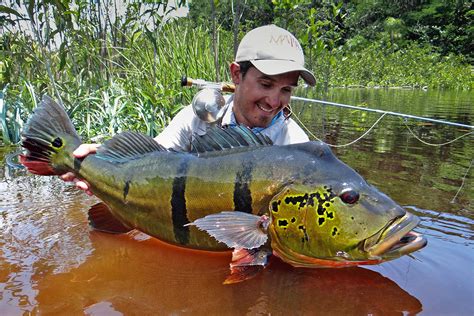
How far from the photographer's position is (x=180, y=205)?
8.19 feet

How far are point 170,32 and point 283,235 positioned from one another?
19.3ft

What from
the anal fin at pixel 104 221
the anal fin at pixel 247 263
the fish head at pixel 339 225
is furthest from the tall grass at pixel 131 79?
the fish head at pixel 339 225

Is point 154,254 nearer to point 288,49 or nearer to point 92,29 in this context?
point 288,49

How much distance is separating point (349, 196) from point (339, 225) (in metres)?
0.14

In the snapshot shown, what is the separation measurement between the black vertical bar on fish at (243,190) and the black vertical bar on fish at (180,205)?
1.04 feet

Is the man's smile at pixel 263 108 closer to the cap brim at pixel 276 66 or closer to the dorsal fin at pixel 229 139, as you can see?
the cap brim at pixel 276 66

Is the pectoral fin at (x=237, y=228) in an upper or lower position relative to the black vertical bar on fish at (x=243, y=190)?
lower

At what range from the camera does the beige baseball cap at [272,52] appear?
2.90m

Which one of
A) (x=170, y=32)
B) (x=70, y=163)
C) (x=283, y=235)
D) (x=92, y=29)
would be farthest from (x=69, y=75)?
(x=283, y=235)

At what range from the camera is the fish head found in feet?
6.58

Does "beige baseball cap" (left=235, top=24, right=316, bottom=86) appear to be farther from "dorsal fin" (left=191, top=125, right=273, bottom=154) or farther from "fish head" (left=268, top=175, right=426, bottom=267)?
"fish head" (left=268, top=175, right=426, bottom=267)

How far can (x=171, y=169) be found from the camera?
2543 mm

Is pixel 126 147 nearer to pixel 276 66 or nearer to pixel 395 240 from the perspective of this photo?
pixel 276 66

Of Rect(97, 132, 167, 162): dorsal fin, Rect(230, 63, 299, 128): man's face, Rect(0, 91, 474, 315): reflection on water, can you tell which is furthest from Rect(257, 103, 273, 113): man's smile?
Rect(0, 91, 474, 315): reflection on water
